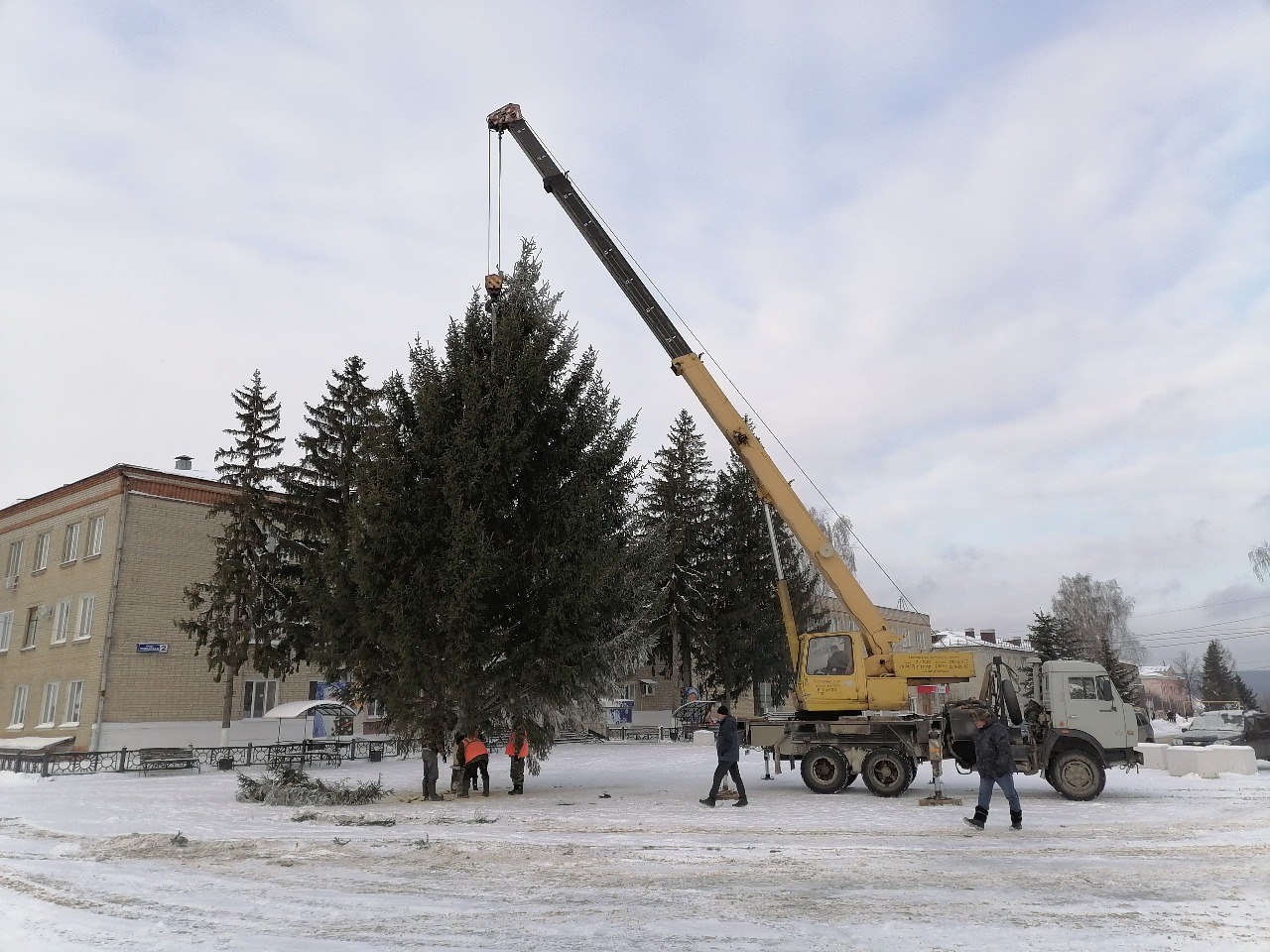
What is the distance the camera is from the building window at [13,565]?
118 feet

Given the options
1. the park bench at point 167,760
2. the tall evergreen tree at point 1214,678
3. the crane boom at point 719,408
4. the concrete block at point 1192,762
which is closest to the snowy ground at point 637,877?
the crane boom at point 719,408

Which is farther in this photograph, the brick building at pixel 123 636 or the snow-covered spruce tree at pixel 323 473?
the brick building at pixel 123 636

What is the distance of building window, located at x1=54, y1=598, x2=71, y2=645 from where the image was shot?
32.0 m

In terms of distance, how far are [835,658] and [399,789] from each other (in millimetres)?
9585

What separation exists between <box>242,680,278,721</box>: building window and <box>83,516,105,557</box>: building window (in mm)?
7250

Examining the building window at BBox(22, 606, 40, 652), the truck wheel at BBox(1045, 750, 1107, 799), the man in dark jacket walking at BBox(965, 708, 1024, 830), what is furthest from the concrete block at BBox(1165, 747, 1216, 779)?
the building window at BBox(22, 606, 40, 652)

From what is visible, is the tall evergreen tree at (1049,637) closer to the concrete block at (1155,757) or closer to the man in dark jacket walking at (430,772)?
the concrete block at (1155,757)

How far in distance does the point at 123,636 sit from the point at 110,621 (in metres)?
0.67

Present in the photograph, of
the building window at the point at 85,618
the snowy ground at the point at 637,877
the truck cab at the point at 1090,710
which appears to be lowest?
the snowy ground at the point at 637,877

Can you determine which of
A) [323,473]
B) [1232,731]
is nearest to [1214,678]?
[1232,731]

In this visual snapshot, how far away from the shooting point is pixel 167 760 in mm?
23500

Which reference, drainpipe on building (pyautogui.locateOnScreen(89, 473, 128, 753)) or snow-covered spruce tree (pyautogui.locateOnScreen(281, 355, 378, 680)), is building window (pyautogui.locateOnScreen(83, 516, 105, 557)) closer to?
drainpipe on building (pyautogui.locateOnScreen(89, 473, 128, 753))

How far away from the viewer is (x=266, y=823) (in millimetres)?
12859

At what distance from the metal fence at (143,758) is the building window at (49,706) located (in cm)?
626
